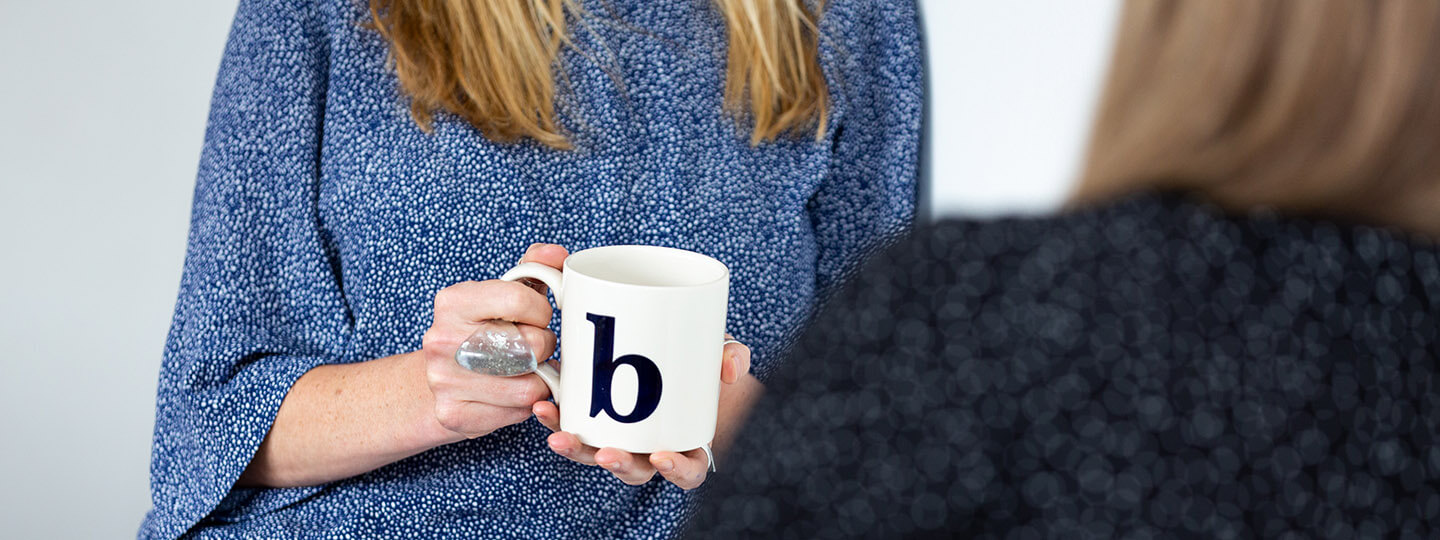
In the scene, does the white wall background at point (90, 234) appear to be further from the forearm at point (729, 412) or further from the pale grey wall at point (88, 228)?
the forearm at point (729, 412)

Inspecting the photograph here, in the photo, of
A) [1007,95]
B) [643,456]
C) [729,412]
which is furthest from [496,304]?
[1007,95]

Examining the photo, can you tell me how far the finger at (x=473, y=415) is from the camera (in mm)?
728

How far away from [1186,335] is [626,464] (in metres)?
0.37

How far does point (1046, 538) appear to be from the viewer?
424 mm

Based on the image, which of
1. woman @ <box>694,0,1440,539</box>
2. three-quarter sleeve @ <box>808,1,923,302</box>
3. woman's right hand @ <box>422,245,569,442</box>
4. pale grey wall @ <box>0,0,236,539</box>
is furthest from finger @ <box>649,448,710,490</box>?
pale grey wall @ <box>0,0,236,539</box>

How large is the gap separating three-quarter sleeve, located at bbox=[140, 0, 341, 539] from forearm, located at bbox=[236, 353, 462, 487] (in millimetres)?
18

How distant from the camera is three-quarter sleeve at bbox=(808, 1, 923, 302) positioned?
98 centimetres

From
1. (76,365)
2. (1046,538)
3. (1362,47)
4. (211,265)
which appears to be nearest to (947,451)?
(1046,538)

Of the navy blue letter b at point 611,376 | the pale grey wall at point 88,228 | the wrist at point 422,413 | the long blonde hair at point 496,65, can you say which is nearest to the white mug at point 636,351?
the navy blue letter b at point 611,376

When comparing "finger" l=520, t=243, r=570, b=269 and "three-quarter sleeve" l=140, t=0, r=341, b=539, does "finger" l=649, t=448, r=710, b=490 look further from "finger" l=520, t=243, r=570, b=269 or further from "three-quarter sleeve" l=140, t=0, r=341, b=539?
A: "three-quarter sleeve" l=140, t=0, r=341, b=539

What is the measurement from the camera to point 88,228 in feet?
4.13

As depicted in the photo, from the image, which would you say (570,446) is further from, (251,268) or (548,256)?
(251,268)

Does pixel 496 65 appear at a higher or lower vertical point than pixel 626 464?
higher

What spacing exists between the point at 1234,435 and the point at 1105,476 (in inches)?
2.1
